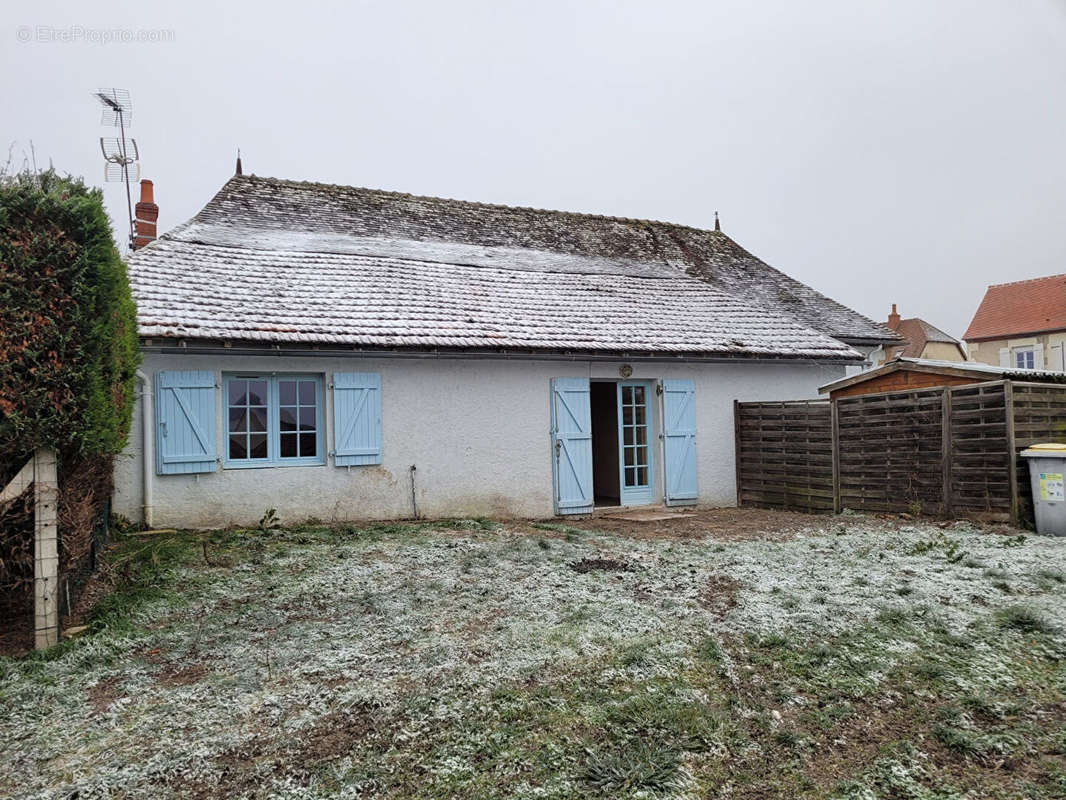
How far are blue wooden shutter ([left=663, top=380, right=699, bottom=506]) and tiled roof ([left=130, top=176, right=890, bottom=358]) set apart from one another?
0.71 m

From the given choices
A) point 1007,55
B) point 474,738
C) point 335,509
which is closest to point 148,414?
point 335,509

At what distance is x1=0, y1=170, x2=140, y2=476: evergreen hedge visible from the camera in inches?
166

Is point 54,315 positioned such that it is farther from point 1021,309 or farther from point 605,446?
point 1021,309

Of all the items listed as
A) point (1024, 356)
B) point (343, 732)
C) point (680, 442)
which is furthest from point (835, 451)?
point (1024, 356)

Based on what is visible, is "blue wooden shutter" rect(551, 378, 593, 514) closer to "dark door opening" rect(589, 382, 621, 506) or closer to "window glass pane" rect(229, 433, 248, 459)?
"dark door opening" rect(589, 382, 621, 506)

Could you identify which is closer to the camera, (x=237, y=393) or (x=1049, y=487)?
(x=1049, y=487)

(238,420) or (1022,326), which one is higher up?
(1022,326)

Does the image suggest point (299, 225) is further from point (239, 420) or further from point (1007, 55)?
point (1007, 55)

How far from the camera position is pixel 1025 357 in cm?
2722

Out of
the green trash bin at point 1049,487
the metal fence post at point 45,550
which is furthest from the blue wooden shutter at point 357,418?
the green trash bin at point 1049,487

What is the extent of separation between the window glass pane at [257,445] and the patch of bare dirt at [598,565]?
4351 mm

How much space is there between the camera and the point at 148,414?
8.22m

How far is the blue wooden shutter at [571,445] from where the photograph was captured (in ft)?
33.8

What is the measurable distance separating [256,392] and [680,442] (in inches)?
244
